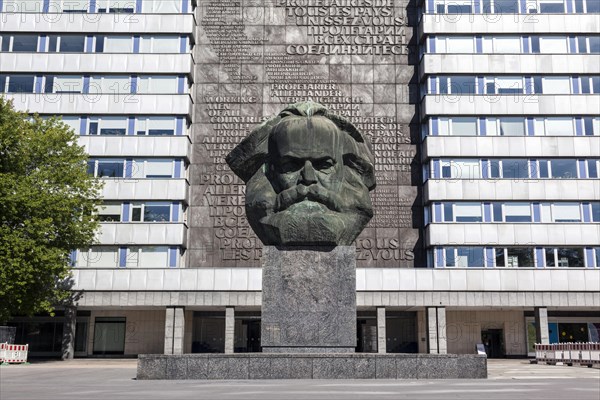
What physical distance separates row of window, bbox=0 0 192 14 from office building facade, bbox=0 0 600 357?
6.0 inches

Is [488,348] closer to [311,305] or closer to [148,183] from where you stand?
[148,183]

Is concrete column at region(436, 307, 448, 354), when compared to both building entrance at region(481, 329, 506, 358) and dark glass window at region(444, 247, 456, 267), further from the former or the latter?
building entrance at region(481, 329, 506, 358)

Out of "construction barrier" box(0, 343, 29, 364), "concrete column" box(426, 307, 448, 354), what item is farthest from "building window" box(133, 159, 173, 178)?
"concrete column" box(426, 307, 448, 354)

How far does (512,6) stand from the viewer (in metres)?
50.2

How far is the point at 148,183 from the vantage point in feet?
157

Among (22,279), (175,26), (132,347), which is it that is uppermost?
Answer: (175,26)

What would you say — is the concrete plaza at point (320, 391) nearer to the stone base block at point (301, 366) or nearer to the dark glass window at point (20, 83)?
the stone base block at point (301, 366)

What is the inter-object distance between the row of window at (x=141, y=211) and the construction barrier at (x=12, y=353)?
14363mm

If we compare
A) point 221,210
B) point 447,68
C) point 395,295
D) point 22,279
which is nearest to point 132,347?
point 221,210

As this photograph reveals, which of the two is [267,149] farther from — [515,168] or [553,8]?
[553,8]

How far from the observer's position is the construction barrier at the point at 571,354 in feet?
97.0

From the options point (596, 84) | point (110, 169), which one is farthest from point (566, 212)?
point (110, 169)

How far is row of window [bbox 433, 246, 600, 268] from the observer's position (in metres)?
46.0

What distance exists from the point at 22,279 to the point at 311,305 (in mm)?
21879
